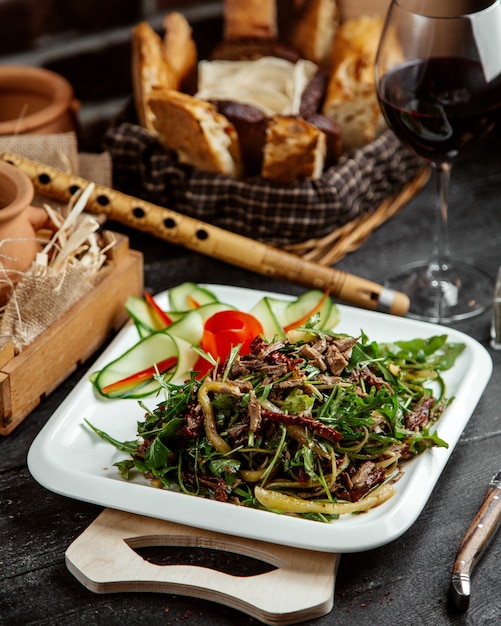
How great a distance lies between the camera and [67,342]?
1.54 m

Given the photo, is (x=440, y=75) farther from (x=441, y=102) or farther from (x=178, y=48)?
(x=178, y=48)

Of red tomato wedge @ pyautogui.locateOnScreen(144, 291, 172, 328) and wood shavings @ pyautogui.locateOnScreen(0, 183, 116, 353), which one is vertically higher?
wood shavings @ pyautogui.locateOnScreen(0, 183, 116, 353)

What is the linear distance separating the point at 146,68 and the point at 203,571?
1160mm

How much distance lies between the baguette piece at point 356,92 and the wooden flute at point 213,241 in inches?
14.2

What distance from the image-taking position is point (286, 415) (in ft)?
4.03

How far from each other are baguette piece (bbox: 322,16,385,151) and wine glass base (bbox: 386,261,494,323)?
1.02 feet

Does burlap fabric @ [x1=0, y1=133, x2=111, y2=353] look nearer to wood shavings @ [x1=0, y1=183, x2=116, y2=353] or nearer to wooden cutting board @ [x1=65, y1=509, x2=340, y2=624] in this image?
wood shavings @ [x1=0, y1=183, x2=116, y2=353]

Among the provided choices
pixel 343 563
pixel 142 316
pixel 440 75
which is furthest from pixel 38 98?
pixel 343 563

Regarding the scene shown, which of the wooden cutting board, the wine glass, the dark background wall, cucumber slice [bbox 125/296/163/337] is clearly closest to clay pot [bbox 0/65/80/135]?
the dark background wall

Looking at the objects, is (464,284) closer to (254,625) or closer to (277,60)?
(277,60)

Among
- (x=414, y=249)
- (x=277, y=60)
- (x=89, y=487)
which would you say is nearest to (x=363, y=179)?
(x=414, y=249)

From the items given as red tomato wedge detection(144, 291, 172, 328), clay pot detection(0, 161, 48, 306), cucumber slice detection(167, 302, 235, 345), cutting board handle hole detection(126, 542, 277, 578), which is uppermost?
clay pot detection(0, 161, 48, 306)

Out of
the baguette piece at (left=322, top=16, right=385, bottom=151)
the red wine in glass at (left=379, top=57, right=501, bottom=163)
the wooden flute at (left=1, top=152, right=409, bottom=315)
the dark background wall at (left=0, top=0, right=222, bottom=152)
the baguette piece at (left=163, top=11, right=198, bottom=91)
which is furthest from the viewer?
the dark background wall at (left=0, top=0, right=222, bottom=152)

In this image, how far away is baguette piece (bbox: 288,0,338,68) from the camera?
208 cm
